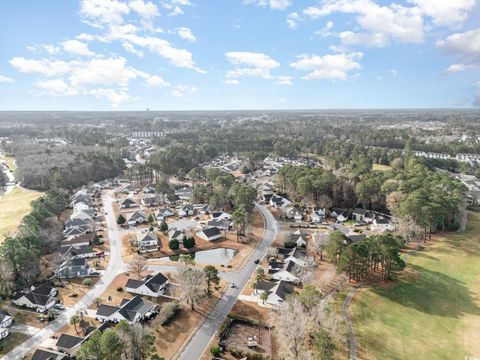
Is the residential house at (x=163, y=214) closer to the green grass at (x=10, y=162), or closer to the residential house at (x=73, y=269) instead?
the residential house at (x=73, y=269)

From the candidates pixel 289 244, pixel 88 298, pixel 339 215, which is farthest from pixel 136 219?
pixel 339 215

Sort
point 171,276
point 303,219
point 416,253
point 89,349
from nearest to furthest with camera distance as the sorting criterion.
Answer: point 89,349
point 171,276
point 416,253
point 303,219

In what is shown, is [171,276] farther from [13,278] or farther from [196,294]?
[13,278]

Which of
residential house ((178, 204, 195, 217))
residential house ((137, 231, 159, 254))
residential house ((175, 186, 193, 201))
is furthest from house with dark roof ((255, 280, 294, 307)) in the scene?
residential house ((175, 186, 193, 201))

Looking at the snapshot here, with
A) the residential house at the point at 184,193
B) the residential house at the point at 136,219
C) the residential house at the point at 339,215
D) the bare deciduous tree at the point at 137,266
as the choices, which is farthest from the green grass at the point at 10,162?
the residential house at the point at 339,215

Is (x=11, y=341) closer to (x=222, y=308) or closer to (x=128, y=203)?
(x=222, y=308)

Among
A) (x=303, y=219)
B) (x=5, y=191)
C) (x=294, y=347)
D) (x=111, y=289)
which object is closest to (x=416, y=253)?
(x=303, y=219)

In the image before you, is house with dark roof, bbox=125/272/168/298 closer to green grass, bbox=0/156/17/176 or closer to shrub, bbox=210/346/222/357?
shrub, bbox=210/346/222/357
